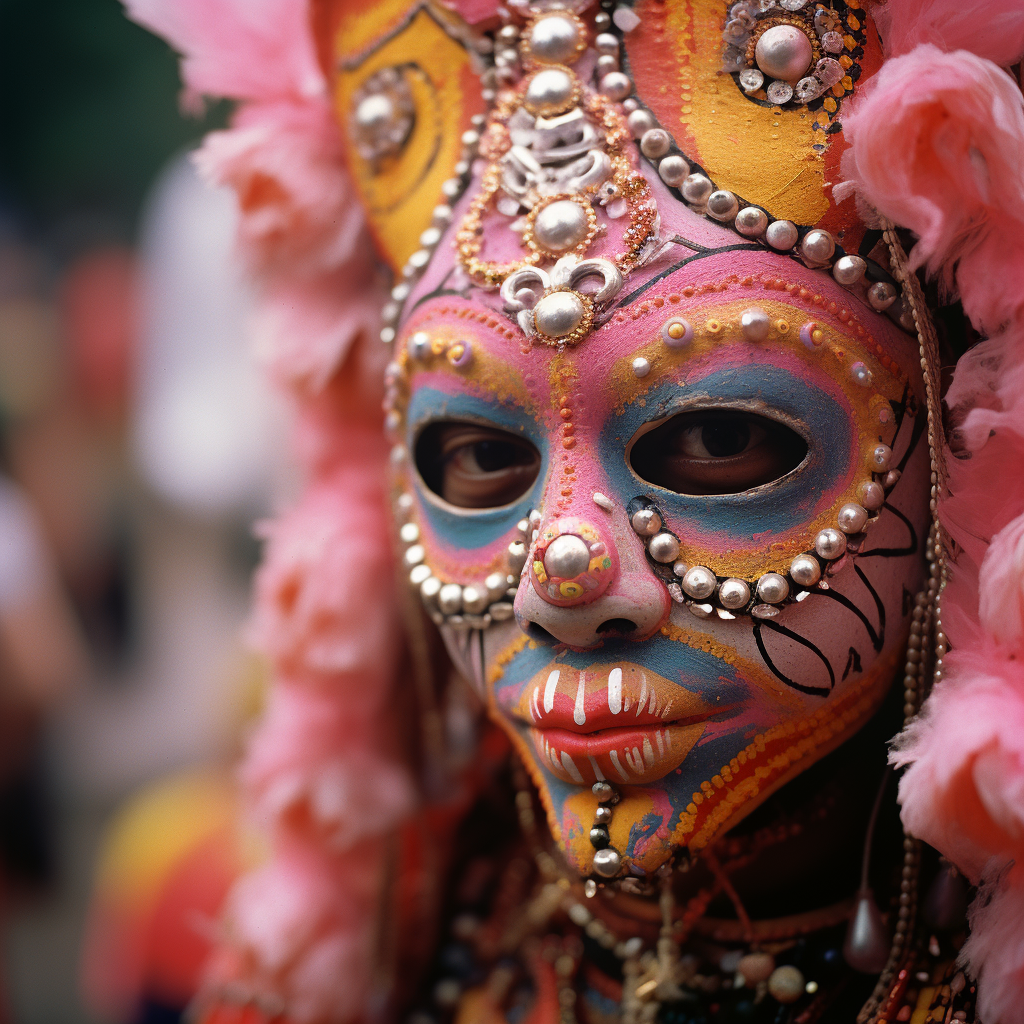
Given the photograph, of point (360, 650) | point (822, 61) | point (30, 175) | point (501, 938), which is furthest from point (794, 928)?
point (30, 175)

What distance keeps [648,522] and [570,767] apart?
0.86 ft

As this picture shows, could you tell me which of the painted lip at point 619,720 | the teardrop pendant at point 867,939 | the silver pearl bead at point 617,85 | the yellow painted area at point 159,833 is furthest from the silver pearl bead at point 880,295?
the yellow painted area at point 159,833

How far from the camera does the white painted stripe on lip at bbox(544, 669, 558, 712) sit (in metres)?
1.08

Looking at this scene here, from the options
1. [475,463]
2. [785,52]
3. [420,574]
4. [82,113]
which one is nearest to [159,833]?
[420,574]

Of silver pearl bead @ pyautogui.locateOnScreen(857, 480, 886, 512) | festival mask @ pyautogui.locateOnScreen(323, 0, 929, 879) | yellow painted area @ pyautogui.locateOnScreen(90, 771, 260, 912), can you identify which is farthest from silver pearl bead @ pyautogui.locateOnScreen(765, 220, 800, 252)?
yellow painted area @ pyautogui.locateOnScreen(90, 771, 260, 912)

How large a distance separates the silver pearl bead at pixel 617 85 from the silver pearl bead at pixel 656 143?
5 centimetres

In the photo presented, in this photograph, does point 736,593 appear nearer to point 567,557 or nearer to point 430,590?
point 567,557

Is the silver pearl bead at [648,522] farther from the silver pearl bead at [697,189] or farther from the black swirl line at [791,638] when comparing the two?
the silver pearl bead at [697,189]

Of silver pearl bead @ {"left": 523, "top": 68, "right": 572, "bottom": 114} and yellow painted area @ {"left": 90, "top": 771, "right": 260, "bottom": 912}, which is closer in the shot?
silver pearl bead @ {"left": 523, "top": 68, "right": 572, "bottom": 114}

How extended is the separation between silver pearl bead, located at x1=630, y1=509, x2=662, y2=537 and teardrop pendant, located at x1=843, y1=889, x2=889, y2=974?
495mm

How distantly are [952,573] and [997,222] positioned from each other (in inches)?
13.4

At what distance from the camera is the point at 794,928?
125cm

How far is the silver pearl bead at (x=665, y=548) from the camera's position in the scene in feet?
3.45

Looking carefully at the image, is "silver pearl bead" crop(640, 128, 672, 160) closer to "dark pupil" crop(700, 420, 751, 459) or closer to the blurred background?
"dark pupil" crop(700, 420, 751, 459)
